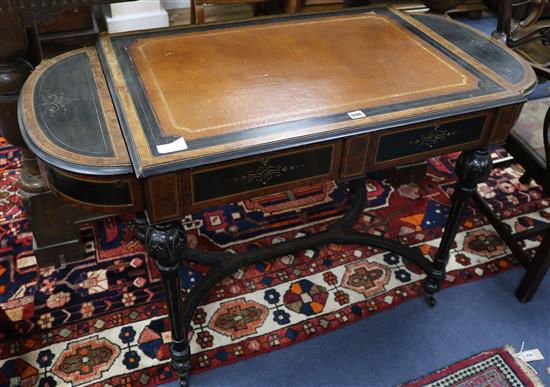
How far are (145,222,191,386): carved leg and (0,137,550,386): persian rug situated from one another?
13 centimetres

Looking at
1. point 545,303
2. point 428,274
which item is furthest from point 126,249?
point 545,303

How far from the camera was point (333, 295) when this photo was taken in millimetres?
2154

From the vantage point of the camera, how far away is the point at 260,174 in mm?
1391

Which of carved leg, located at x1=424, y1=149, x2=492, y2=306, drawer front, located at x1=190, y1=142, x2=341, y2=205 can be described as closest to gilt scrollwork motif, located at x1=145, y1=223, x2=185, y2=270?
drawer front, located at x1=190, y1=142, x2=341, y2=205

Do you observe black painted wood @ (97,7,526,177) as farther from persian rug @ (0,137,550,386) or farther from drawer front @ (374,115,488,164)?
persian rug @ (0,137,550,386)

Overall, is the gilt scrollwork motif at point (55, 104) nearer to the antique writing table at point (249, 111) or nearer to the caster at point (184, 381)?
the antique writing table at point (249, 111)


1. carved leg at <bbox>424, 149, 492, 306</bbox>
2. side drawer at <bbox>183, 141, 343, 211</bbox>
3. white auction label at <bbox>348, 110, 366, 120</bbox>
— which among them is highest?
white auction label at <bbox>348, 110, 366, 120</bbox>

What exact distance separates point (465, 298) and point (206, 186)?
135cm

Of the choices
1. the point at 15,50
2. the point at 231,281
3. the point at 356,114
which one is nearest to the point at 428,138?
the point at 356,114

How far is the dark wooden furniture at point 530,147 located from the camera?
1.97 meters

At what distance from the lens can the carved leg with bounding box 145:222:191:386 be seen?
1401 mm

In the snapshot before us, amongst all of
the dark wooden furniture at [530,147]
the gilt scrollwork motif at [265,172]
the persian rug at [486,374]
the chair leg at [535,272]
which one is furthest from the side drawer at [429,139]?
the persian rug at [486,374]

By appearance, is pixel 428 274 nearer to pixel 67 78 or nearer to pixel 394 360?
pixel 394 360

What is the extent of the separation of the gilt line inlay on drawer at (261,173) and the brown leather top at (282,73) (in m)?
0.10
